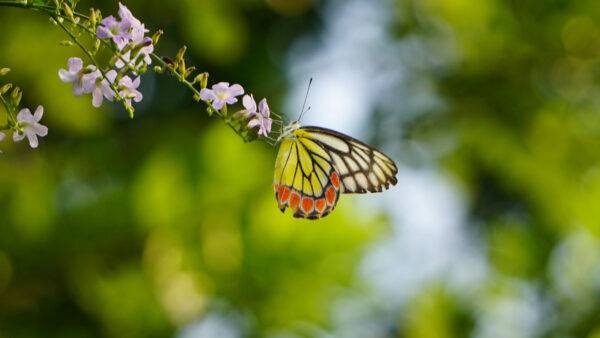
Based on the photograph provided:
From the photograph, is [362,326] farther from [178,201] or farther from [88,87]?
[88,87]

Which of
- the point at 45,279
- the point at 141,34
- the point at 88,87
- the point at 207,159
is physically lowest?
the point at 88,87

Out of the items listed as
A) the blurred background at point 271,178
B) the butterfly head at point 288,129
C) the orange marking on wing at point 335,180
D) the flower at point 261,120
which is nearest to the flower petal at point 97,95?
the flower at point 261,120

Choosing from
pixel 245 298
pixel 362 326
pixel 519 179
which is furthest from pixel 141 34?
pixel 519 179

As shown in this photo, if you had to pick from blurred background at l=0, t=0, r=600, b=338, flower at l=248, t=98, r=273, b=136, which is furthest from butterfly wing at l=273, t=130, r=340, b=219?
blurred background at l=0, t=0, r=600, b=338

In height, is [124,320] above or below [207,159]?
below

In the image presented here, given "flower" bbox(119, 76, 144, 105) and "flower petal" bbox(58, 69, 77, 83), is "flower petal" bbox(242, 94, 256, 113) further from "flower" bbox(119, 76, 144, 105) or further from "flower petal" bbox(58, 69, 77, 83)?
"flower petal" bbox(58, 69, 77, 83)

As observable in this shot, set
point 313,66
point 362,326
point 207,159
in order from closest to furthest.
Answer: point 207,159, point 362,326, point 313,66
